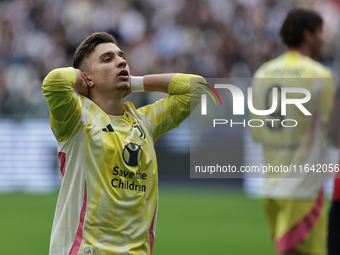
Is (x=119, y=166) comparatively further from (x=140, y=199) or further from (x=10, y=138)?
(x=10, y=138)

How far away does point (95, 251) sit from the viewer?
3.17 m

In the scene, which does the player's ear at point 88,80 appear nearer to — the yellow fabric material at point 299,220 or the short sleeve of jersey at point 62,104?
the short sleeve of jersey at point 62,104

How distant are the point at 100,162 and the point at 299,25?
86.6 inches

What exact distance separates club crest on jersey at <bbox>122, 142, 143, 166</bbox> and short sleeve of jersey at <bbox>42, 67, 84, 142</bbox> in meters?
0.34

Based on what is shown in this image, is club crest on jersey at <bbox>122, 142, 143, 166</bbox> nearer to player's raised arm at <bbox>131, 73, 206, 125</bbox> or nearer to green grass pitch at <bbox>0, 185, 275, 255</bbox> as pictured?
player's raised arm at <bbox>131, 73, 206, 125</bbox>

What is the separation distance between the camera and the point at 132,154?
336 cm

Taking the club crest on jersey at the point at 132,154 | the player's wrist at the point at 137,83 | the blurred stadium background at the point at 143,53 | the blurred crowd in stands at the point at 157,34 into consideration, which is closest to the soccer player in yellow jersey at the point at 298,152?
the player's wrist at the point at 137,83

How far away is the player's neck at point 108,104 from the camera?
3.51 metres

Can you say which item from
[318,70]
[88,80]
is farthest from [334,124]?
[88,80]

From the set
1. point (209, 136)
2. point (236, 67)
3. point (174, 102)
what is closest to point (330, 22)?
point (236, 67)

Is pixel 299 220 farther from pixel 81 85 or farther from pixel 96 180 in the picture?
pixel 81 85

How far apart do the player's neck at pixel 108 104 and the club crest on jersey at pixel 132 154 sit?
29 cm

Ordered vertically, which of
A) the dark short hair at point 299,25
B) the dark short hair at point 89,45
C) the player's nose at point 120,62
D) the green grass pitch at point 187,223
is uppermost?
the dark short hair at point 299,25

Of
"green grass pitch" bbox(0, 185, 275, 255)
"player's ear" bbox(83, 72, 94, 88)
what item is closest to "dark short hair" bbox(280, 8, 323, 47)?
"player's ear" bbox(83, 72, 94, 88)
